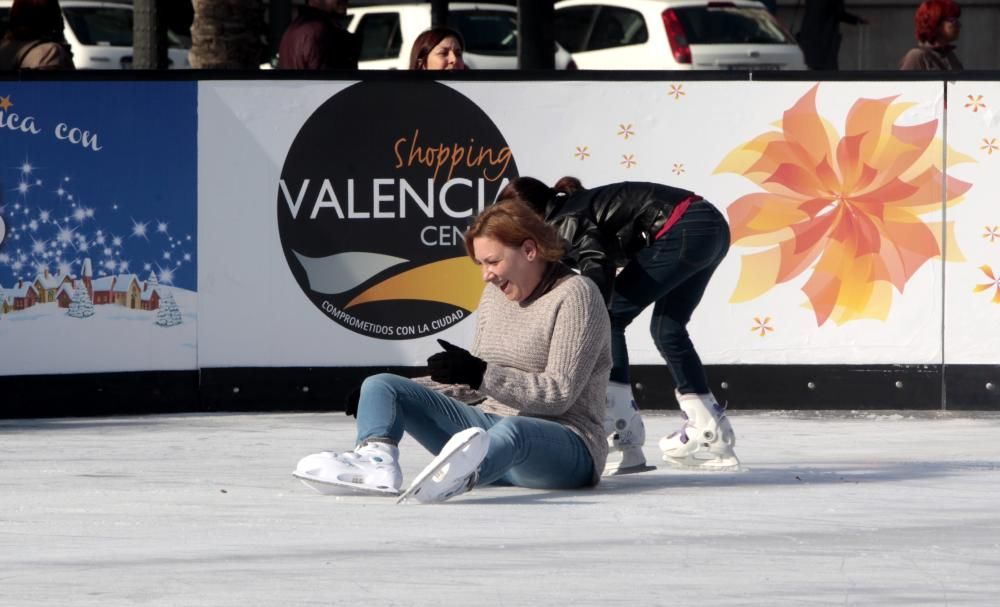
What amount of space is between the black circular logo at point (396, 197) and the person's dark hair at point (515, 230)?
9.99 feet

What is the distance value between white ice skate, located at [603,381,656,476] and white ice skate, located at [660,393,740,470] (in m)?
0.23

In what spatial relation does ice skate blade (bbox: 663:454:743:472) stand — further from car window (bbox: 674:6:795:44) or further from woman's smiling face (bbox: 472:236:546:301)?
car window (bbox: 674:6:795:44)

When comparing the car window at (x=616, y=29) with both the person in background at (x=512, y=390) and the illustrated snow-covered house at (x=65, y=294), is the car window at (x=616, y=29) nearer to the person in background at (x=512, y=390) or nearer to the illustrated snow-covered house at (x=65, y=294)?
the illustrated snow-covered house at (x=65, y=294)

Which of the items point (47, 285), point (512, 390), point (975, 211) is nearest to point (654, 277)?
point (512, 390)

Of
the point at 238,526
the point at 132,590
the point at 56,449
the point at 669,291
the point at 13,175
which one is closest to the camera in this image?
the point at 132,590

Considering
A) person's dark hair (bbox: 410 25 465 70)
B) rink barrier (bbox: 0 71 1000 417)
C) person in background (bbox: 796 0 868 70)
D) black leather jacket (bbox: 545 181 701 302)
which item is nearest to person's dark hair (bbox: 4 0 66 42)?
rink barrier (bbox: 0 71 1000 417)

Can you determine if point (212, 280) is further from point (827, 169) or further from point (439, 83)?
point (827, 169)

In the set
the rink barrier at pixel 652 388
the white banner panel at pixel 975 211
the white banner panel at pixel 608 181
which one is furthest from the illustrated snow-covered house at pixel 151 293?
the white banner panel at pixel 975 211

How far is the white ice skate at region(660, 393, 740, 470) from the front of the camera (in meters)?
7.14

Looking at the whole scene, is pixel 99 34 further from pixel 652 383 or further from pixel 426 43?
pixel 652 383

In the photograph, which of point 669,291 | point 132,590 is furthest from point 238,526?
point 669,291

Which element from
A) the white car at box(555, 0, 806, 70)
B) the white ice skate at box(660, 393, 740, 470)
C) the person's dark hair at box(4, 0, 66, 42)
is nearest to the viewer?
the white ice skate at box(660, 393, 740, 470)

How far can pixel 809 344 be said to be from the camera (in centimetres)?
923

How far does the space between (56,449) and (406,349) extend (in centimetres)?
200
